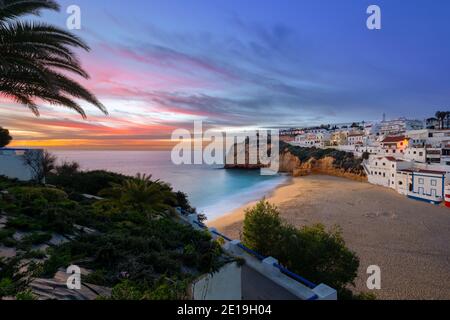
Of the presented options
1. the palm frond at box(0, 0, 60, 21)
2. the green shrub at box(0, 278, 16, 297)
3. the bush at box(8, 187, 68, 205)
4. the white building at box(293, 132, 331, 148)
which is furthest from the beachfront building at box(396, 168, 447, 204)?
the white building at box(293, 132, 331, 148)

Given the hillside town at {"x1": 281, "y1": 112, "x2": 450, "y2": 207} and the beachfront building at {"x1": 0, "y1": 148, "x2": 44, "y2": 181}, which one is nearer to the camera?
the beachfront building at {"x1": 0, "y1": 148, "x2": 44, "y2": 181}

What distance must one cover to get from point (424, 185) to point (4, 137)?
42230 millimetres

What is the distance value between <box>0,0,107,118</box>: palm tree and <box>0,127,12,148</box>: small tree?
18.2 metres

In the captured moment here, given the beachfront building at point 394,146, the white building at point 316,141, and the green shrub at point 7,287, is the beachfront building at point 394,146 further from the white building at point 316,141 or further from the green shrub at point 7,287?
the green shrub at point 7,287

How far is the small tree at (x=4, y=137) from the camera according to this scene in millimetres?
19891

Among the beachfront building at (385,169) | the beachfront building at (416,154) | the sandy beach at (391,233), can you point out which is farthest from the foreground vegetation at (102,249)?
the beachfront building at (416,154)

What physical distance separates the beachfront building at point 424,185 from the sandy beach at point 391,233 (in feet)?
4.85

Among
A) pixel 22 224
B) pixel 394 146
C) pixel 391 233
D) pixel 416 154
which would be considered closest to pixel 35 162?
pixel 22 224

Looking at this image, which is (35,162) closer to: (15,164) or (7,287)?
(15,164)

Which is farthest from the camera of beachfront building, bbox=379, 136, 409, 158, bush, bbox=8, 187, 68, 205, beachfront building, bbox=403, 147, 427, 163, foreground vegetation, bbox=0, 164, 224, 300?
beachfront building, bbox=379, 136, 409, 158

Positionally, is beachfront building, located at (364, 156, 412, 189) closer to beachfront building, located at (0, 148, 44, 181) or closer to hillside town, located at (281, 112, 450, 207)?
hillside town, located at (281, 112, 450, 207)

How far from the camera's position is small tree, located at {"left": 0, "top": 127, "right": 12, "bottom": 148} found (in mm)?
19891

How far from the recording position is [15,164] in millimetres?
12625
